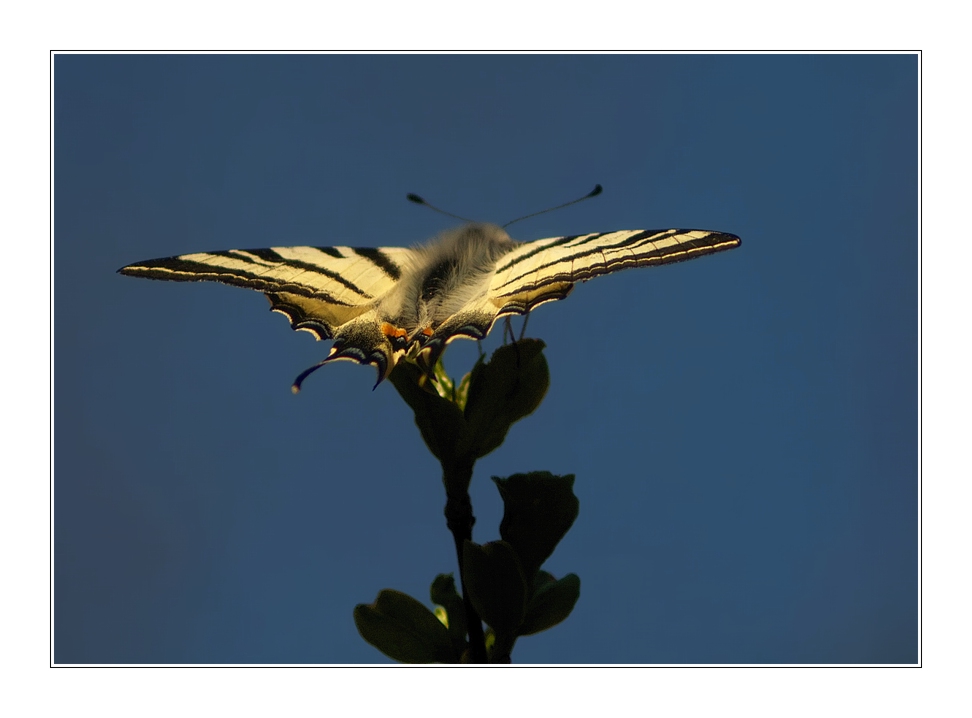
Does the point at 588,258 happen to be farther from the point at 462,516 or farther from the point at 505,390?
the point at 462,516

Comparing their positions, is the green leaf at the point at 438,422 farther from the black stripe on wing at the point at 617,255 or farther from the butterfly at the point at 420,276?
the black stripe on wing at the point at 617,255

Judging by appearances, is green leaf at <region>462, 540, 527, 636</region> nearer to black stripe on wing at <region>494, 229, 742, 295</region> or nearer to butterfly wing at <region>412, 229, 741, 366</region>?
butterfly wing at <region>412, 229, 741, 366</region>

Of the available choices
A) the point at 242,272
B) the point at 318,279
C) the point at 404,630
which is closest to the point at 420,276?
the point at 318,279

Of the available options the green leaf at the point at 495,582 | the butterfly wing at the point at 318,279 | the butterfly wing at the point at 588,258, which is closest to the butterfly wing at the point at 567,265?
the butterfly wing at the point at 588,258
